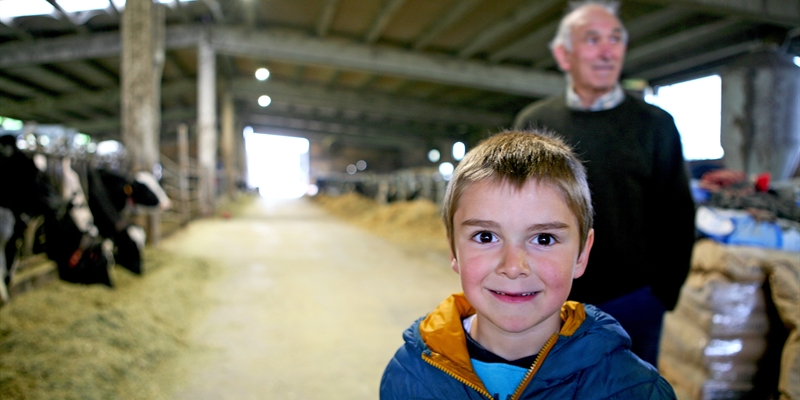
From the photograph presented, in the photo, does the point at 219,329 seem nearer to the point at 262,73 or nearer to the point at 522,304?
the point at 522,304

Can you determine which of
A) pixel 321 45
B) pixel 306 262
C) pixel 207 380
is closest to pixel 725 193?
pixel 207 380

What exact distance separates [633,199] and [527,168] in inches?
21.4

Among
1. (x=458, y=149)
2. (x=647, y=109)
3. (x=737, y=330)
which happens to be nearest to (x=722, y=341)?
(x=737, y=330)

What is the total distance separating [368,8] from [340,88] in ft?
22.6

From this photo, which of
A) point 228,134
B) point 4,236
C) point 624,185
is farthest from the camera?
point 228,134

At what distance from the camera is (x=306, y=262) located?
16.2 ft

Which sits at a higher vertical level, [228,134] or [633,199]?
[228,134]

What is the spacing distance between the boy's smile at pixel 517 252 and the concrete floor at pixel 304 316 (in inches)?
54.3

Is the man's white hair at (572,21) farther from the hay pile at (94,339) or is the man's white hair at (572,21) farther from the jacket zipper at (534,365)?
the hay pile at (94,339)

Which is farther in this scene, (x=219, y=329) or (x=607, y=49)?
(x=219, y=329)

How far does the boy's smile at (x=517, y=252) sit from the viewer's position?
0.78 m

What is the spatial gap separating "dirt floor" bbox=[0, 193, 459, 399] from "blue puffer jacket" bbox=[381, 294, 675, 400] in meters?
1.24

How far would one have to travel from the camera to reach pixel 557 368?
792mm

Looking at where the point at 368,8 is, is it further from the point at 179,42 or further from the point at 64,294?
the point at 64,294
